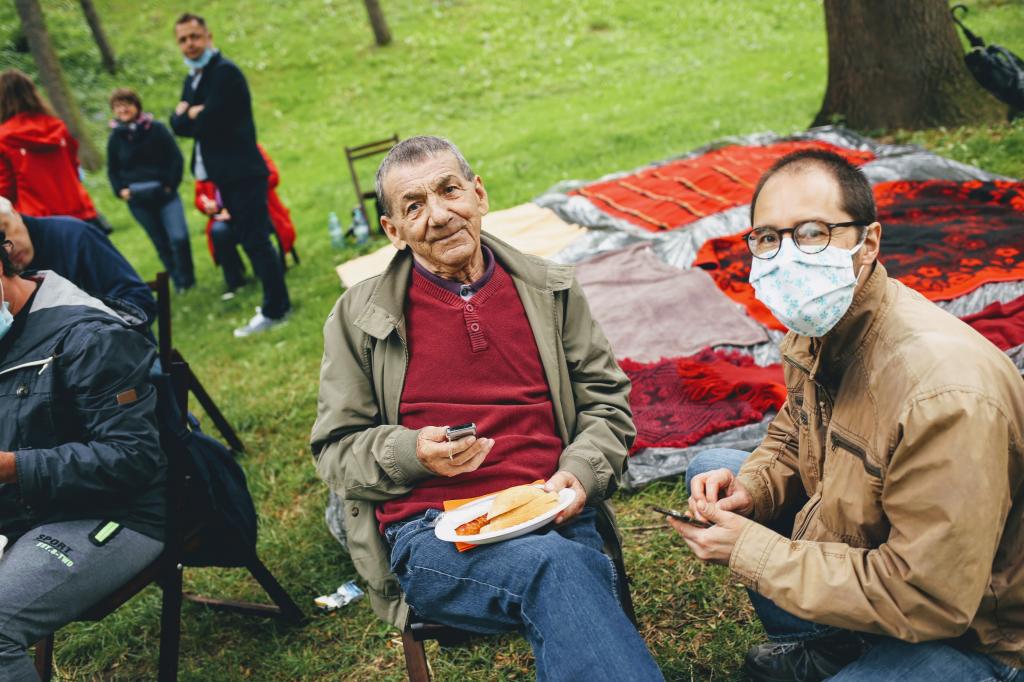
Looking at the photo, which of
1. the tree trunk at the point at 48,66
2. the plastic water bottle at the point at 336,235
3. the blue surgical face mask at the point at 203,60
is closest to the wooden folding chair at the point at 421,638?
the blue surgical face mask at the point at 203,60

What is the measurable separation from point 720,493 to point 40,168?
22.1 feet

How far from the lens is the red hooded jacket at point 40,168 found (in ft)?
21.1

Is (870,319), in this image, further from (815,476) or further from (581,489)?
(581,489)

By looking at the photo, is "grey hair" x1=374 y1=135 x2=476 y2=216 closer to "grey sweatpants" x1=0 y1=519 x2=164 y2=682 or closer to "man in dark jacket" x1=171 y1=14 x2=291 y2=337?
"grey sweatpants" x1=0 y1=519 x2=164 y2=682

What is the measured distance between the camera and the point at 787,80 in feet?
42.8

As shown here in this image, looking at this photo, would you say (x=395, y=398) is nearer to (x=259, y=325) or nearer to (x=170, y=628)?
(x=170, y=628)

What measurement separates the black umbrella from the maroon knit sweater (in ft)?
19.6

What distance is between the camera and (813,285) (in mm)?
1921

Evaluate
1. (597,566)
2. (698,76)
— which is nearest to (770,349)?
(597,566)

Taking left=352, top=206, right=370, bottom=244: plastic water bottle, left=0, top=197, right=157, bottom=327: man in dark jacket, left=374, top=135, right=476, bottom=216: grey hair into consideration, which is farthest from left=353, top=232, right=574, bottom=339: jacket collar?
left=352, top=206, right=370, bottom=244: plastic water bottle

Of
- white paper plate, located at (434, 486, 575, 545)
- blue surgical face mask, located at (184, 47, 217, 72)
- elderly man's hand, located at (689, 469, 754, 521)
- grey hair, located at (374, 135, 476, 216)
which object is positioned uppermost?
blue surgical face mask, located at (184, 47, 217, 72)

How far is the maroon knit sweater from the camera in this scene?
2.58 metres

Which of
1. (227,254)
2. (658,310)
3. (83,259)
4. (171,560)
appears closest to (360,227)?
(227,254)

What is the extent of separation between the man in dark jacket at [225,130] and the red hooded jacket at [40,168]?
1181 millimetres
